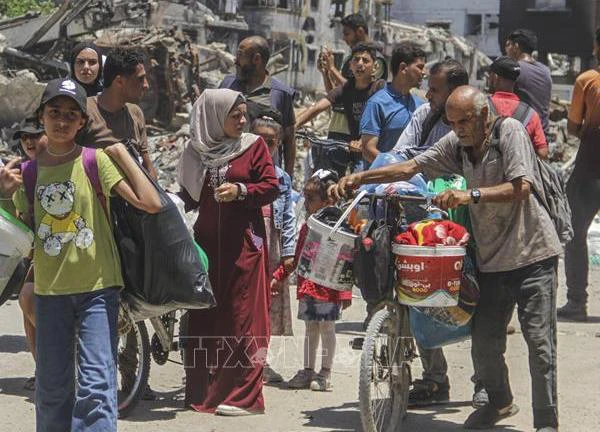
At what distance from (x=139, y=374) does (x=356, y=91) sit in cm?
329

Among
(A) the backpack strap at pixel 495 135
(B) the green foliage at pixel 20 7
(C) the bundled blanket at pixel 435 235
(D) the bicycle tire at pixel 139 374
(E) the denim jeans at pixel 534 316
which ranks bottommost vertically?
(D) the bicycle tire at pixel 139 374

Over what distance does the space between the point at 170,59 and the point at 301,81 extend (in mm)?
26138

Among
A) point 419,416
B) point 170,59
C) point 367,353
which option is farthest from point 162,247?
point 170,59

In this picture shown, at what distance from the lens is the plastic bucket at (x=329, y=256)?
588 centimetres

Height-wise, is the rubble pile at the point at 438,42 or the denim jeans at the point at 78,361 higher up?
the rubble pile at the point at 438,42

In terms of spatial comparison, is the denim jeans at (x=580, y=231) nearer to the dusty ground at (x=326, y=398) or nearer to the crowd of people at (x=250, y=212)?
the dusty ground at (x=326, y=398)

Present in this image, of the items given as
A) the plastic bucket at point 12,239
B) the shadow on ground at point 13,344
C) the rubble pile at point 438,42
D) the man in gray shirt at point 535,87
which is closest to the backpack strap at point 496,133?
the plastic bucket at point 12,239

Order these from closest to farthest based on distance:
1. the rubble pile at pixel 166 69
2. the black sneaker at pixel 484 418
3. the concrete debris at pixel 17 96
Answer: the black sneaker at pixel 484 418 < the concrete debris at pixel 17 96 < the rubble pile at pixel 166 69

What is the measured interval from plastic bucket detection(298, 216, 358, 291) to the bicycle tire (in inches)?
44.2

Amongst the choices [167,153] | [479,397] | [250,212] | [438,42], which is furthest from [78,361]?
[438,42]

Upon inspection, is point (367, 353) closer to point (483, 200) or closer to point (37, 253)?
point (483, 200)

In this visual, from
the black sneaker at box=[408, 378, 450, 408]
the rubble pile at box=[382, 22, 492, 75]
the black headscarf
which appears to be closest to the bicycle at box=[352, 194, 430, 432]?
the black sneaker at box=[408, 378, 450, 408]

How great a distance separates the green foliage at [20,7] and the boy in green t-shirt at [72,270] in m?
32.4

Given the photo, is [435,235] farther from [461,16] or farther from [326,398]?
[461,16]
